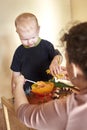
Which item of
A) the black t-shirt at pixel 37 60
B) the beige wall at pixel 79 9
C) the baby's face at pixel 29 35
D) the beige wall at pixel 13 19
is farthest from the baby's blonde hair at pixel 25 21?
the beige wall at pixel 79 9

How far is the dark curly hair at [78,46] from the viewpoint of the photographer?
625mm

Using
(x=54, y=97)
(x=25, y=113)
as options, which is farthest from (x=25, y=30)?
(x=25, y=113)

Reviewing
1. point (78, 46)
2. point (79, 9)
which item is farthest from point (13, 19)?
point (78, 46)

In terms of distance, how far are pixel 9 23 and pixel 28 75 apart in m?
0.70

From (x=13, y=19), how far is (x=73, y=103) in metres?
1.42

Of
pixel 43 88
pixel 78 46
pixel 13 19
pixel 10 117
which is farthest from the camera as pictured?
pixel 13 19

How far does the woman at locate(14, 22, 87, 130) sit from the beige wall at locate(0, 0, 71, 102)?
4.36 ft

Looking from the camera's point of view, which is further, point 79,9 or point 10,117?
point 79,9

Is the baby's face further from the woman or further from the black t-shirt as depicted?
the woman

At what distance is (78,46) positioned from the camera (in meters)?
0.63

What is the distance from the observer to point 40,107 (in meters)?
0.72

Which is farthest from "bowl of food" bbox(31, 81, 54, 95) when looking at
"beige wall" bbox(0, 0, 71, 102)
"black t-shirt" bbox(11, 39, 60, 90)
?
"beige wall" bbox(0, 0, 71, 102)

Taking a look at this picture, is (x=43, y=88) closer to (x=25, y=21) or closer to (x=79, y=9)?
(x=25, y=21)

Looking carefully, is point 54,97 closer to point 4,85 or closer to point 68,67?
point 68,67
